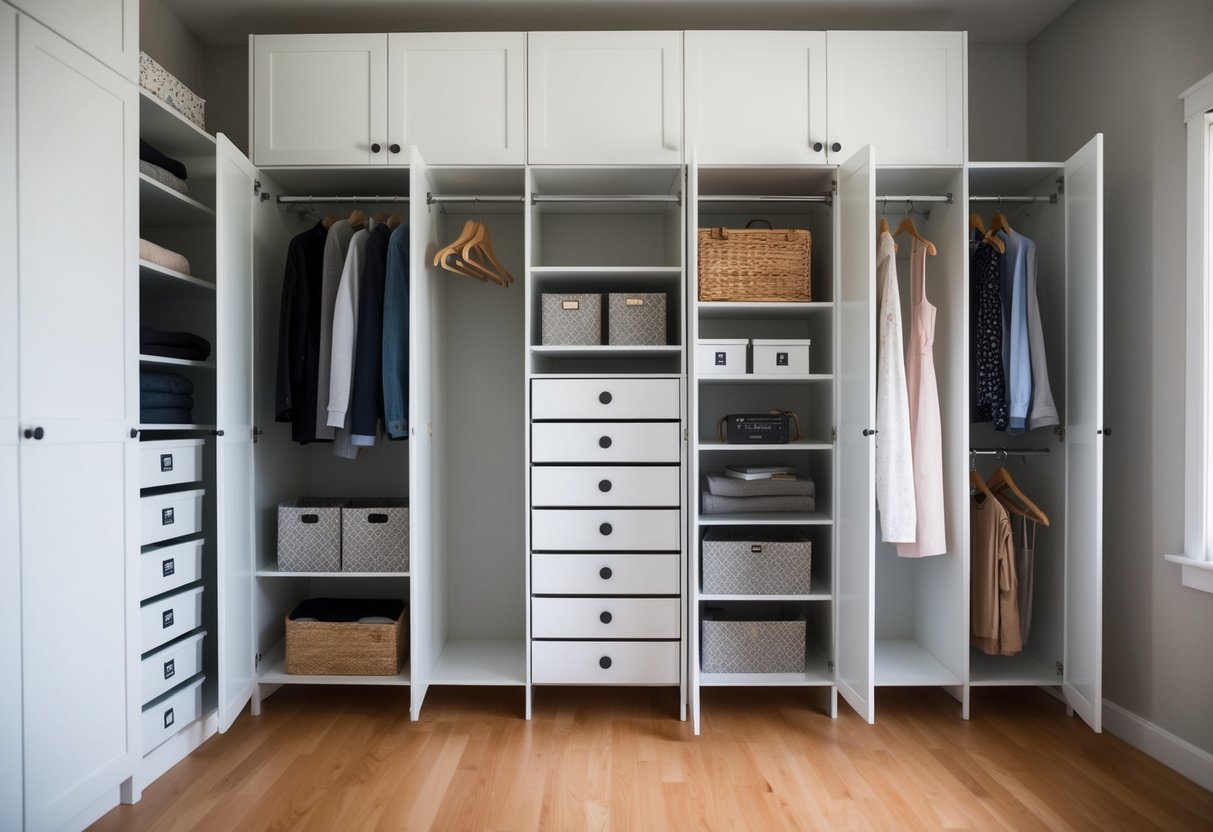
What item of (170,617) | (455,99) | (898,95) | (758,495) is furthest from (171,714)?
(898,95)

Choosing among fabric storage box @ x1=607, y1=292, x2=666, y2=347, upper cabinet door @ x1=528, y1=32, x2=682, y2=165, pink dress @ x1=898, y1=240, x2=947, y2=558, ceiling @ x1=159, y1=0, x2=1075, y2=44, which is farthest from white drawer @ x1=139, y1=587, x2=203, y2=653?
pink dress @ x1=898, y1=240, x2=947, y2=558

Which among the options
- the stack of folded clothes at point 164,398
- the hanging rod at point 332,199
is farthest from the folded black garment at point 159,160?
the stack of folded clothes at point 164,398

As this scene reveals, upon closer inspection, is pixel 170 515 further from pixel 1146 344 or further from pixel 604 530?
pixel 1146 344

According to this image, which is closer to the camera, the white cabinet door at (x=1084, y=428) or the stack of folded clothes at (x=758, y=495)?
the white cabinet door at (x=1084, y=428)

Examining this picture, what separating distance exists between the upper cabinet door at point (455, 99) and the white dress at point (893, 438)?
143cm

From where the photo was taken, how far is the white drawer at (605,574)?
8.78ft

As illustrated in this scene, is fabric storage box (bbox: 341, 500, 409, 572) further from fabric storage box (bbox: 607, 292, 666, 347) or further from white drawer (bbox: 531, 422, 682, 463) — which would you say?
fabric storage box (bbox: 607, 292, 666, 347)

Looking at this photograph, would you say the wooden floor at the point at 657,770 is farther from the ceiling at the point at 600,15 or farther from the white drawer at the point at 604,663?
the ceiling at the point at 600,15

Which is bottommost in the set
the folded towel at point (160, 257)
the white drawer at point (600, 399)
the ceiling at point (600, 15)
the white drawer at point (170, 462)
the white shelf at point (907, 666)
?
the white shelf at point (907, 666)

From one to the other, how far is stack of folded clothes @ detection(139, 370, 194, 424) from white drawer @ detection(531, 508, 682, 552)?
4.00 feet

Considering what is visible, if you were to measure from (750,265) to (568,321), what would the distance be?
70 centimetres

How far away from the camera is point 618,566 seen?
2.68m

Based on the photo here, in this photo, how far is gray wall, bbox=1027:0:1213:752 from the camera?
231 cm

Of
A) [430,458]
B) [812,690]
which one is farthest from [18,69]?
[812,690]
